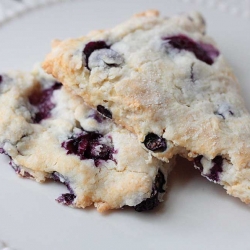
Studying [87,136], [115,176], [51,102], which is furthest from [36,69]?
[115,176]

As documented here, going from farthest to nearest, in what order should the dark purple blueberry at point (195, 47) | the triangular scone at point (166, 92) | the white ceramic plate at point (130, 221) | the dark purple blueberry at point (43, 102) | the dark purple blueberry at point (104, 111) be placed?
the dark purple blueberry at point (195, 47) < the dark purple blueberry at point (43, 102) < the dark purple blueberry at point (104, 111) < the triangular scone at point (166, 92) < the white ceramic plate at point (130, 221)

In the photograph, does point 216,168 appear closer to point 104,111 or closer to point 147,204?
point 147,204

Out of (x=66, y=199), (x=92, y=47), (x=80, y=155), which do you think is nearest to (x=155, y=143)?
(x=80, y=155)

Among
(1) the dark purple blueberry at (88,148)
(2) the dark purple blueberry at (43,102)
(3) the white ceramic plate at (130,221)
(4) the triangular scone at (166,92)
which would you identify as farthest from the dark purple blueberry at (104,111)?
(3) the white ceramic plate at (130,221)

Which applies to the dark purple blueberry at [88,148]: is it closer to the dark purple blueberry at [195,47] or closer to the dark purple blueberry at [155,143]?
the dark purple blueberry at [155,143]

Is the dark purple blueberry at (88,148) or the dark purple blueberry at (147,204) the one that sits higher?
the dark purple blueberry at (88,148)

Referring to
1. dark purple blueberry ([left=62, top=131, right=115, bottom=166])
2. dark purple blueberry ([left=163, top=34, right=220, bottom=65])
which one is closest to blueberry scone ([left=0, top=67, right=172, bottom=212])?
dark purple blueberry ([left=62, top=131, right=115, bottom=166])

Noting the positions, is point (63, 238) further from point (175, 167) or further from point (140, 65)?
point (140, 65)
